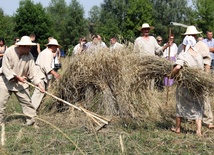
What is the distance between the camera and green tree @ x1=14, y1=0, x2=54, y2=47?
1674 inches

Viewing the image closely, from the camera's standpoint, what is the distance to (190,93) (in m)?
5.70

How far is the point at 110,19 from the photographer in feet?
148

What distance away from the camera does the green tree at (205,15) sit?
40.8 m

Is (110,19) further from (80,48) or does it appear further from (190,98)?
(190,98)

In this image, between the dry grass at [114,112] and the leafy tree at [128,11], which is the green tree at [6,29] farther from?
the dry grass at [114,112]

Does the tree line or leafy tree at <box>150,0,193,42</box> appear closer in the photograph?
the tree line

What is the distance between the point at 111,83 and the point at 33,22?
128 feet

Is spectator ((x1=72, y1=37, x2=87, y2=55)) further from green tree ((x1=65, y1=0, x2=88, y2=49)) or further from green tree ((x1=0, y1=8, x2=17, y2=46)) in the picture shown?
green tree ((x1=65, y1=0, x2=88, y2=49))

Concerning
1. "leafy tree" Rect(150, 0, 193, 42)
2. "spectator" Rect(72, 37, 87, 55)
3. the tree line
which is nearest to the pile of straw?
"spectator" Rect(72, 37, 87, 55)

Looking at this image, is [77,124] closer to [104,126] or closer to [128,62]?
[104,126]

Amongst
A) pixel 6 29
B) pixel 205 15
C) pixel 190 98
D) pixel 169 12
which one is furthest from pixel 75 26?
pixel 190 98

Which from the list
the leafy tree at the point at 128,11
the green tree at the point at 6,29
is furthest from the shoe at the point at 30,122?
the leafy tree at the point at 128,11

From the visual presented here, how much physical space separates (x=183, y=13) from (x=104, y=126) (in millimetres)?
56393

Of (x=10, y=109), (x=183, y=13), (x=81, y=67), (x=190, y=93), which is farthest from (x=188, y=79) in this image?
(x=183, y=13)
